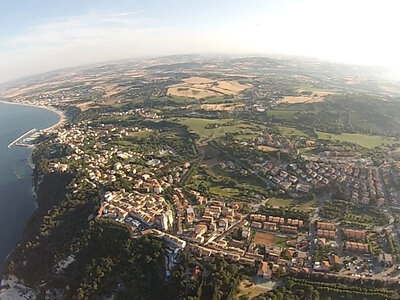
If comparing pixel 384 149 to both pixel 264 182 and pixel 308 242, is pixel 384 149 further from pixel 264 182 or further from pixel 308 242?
pixel 308 242

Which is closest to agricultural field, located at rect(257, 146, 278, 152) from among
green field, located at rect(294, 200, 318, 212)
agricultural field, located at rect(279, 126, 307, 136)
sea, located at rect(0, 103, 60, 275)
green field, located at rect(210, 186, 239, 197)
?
agricultural field, located at rect(279, 126, 307, 136)

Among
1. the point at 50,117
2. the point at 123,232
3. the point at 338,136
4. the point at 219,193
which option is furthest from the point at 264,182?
the point at 50,117

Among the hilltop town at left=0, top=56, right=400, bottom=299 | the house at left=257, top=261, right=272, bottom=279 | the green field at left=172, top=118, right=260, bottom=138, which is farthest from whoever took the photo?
the green field at left=172, top=118, right=260, bottom=138

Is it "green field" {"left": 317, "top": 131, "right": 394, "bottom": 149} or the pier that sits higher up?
the pier

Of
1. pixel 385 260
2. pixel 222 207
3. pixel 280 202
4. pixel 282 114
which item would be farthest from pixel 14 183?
pixel 282 114

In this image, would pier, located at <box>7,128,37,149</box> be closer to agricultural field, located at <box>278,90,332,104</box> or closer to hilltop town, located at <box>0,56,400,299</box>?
hilltop town, located at <box>0,56,400,299</box>

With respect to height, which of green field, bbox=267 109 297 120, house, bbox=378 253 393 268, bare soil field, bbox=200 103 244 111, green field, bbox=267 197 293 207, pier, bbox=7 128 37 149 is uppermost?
pier, bbox=7 128 37 149

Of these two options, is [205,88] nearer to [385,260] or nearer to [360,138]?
[360,138]
